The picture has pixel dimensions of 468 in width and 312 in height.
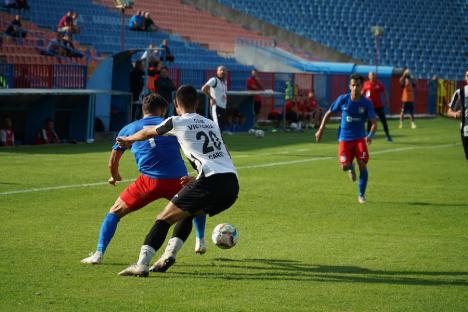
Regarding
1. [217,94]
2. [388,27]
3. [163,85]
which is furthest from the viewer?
[388,27]

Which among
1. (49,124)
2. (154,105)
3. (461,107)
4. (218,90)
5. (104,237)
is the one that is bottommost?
(49,124)

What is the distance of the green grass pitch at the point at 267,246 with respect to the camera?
8.15 m

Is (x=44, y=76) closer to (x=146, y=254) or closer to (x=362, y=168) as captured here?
(x=362, y=168)

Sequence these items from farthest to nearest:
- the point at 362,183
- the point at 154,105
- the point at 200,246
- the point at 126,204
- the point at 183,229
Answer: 1. the point at 362,183
2. the point at 200,246
3. the point at 154,105
4. the point at 126,204
5. the point at 183,229

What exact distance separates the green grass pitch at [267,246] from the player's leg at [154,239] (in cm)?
16

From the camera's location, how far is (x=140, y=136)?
8938mm

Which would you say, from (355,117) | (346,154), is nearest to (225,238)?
(346,154)

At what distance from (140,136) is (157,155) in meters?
0.80

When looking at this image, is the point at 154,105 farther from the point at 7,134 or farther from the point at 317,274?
the point at 7,134

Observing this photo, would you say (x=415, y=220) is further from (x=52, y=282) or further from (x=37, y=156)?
(x=37, y=156)

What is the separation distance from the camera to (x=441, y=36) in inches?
2248

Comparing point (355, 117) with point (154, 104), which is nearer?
point (154, 104)

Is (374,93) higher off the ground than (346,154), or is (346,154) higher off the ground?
(374,93)

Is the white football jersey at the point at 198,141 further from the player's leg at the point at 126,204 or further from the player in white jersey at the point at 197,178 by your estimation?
the player's leg at the point at 126,204
